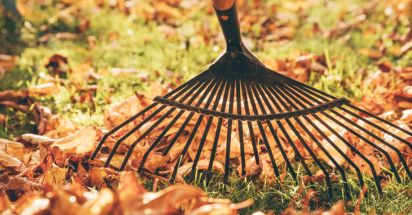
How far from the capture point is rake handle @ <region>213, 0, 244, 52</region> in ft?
4.05

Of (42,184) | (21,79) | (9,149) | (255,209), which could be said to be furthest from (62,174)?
(21,79)

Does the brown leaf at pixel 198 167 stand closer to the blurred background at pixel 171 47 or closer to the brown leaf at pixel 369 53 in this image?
the blurred background at pixel 171 47

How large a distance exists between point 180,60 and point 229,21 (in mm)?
1156

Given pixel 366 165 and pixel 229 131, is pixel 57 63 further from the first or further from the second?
pixel 366 165

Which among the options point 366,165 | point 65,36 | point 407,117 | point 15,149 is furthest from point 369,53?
point 65,36

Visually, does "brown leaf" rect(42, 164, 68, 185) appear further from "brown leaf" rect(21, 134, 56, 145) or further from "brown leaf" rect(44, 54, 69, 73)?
"brown leaf" rect(44, 54, 69, 73)

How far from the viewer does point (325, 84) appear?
1969mm

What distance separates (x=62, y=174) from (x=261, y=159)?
0.75 metres

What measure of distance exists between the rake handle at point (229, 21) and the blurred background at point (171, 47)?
573 millimetres

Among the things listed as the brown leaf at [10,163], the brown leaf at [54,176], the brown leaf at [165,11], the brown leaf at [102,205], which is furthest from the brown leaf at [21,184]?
the brown leaf at [165,11]

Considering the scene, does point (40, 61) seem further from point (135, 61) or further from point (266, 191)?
point (266, 191)

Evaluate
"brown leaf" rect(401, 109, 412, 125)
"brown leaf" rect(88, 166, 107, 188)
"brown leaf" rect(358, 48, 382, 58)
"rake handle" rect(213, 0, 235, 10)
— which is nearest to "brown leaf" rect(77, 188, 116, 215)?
"brown leaf" rect(88, 166, 107, 188)

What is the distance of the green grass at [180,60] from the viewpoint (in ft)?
3.91

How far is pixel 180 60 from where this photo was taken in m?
2.40
